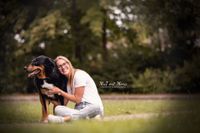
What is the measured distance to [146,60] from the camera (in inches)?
327

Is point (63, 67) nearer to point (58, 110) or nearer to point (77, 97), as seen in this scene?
point (77, 97)

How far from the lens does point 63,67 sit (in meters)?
7.18

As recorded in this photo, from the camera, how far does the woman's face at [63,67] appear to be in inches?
282

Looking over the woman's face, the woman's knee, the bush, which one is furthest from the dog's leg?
the bush

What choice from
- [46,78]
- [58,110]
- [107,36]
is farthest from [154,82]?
[46,78]

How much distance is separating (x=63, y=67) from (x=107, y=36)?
142 centimetres

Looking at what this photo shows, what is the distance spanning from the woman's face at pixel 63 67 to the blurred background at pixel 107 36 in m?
0.42

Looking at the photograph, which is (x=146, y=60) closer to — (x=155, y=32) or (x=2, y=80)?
(x=155, y=32)

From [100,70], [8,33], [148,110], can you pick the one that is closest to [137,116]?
[148,110]

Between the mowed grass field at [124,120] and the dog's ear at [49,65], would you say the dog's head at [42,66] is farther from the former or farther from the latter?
the mowed grass field at [124,120]

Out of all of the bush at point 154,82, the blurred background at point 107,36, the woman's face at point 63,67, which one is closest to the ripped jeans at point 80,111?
the woman's face at point 63,67

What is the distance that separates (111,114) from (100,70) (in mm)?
905

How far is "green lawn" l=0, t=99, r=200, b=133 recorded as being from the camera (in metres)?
6.91

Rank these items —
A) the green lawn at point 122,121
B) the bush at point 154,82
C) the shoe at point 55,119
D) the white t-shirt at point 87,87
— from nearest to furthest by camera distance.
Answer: the green lawn at point 122,121
the shoe at point 55,119
the white t-shirt at point 87,87
the bush at point 154,82
